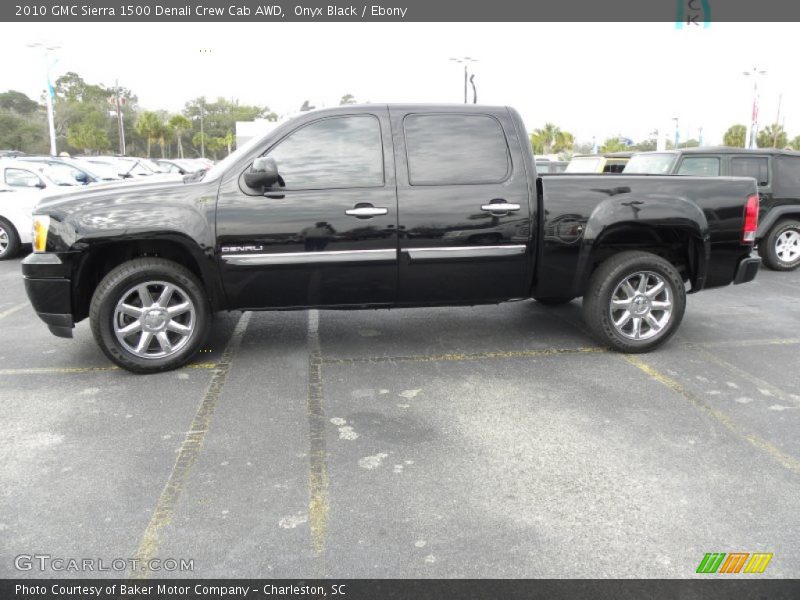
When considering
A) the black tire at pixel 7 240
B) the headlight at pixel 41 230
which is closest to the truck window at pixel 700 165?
the headlight at pixel 41 230

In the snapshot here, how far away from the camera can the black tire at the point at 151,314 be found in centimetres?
460

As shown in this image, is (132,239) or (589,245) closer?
(132,239)

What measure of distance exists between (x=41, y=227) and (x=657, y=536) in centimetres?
439

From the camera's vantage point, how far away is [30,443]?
12.0ft

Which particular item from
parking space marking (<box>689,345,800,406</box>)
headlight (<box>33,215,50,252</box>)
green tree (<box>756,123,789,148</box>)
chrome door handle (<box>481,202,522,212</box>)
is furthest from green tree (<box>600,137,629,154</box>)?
headlight (<box>33,215,50,252</box>)

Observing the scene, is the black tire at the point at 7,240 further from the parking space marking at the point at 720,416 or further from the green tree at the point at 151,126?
the green tree at the point at 151,126

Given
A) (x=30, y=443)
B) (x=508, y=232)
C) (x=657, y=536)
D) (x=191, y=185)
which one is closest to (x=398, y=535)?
(x=657, y=536)

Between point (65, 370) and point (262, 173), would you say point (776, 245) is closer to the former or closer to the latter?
point (262, 173)

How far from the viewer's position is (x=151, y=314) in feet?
15.4

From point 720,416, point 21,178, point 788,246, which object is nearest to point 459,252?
point 720,416

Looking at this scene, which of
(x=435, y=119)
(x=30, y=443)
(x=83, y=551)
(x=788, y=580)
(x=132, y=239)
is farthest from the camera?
(x=435, y=119)

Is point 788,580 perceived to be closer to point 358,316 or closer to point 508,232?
point 508,232

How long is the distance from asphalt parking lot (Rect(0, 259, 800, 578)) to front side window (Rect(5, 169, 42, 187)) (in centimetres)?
588

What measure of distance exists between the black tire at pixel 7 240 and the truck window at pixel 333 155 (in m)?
7.22
